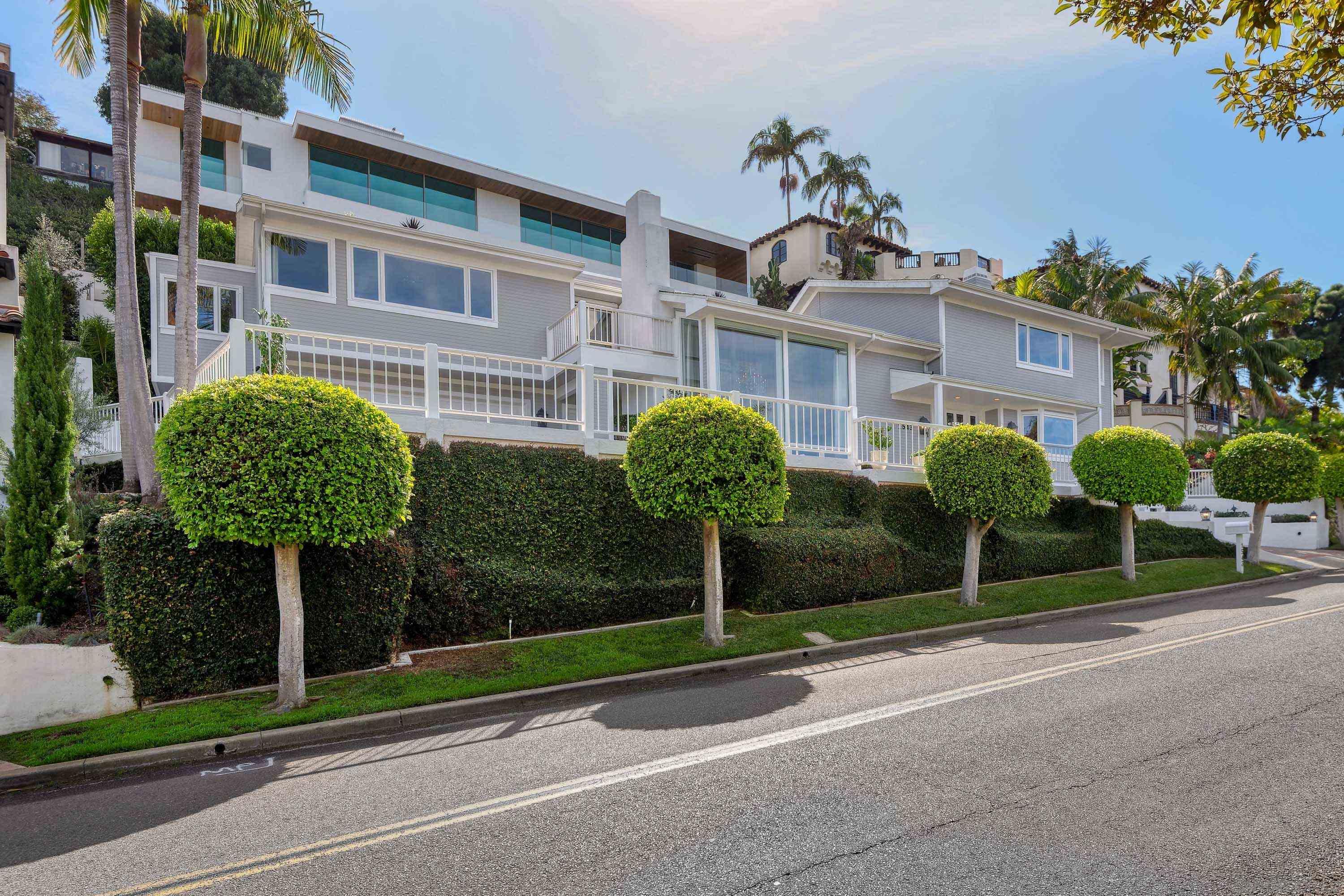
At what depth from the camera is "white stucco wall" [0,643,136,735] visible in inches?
309

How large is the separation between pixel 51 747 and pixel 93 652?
224 cm

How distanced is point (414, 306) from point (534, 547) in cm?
940

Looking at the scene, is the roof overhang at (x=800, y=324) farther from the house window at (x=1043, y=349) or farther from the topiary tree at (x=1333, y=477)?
the topiary tree at (x=1333, y=477)

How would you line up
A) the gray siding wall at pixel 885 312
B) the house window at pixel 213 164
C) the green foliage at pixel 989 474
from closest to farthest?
the green foliage at pixel 989 474
the gray siding wall at pixel 885 312
the house window at pixel 213 164

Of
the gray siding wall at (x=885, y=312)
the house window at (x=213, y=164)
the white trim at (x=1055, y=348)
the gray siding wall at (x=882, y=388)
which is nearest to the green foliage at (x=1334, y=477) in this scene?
the white trim at (x=1055, y=348)

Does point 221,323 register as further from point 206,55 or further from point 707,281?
point 707,281

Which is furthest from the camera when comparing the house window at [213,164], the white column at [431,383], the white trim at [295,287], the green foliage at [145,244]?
the house window at [213,164]

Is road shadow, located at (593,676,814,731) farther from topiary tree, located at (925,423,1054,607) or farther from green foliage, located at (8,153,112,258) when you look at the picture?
green foliage, located at (8,153,112,258)

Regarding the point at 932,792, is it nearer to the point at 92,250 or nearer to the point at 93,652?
the point at 93,652

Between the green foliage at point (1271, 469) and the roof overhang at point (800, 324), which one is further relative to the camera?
the green foliage at point (1271, 469)

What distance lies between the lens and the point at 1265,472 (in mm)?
18625

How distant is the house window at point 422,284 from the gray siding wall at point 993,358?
13560 millimetres

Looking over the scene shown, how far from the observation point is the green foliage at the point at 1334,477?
22.2 meters

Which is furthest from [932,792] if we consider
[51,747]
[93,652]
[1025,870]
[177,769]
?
[93,652]
